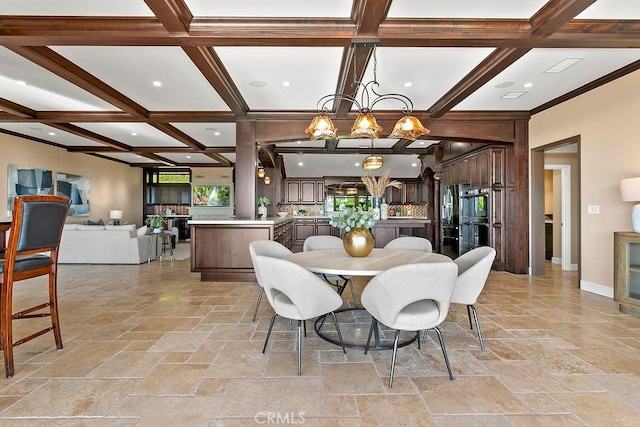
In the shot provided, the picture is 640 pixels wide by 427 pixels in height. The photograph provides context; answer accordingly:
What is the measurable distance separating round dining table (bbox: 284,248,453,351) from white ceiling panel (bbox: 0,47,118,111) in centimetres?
380

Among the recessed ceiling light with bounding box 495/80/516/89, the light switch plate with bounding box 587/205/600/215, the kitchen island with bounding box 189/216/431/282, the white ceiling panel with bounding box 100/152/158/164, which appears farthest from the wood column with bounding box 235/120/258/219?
the white ceiling panel with bounding box 100/152/158/164

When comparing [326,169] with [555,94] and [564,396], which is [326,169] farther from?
[564,396]

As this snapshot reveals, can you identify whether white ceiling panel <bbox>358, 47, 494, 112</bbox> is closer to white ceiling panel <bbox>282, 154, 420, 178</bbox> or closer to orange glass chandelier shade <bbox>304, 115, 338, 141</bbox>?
orange glass chandelier shade <bbox>304, 115, 338, 141</bbox>

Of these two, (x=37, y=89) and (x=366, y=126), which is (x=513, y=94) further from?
(x=37, y=89)

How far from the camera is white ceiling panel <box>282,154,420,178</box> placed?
9.72 metres

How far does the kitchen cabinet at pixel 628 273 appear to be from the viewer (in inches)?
130

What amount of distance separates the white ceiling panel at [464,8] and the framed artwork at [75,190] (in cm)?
868

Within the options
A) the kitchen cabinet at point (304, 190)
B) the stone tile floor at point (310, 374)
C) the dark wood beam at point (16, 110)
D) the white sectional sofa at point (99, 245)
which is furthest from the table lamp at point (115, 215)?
the stone tile floor at point (310, 374)

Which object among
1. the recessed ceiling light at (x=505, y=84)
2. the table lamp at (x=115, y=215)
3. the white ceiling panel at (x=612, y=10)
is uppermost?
the white ceiling panel at (x=612, y=10)

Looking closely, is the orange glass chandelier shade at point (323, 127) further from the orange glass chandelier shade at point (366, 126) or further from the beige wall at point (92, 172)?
the beige wall at point (92, 172)

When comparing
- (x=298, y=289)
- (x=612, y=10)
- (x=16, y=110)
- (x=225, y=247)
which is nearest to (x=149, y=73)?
(x=225, y=247)

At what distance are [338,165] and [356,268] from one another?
8291 mm

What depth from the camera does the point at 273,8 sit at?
2.64m

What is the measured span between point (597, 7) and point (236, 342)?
155 inches
